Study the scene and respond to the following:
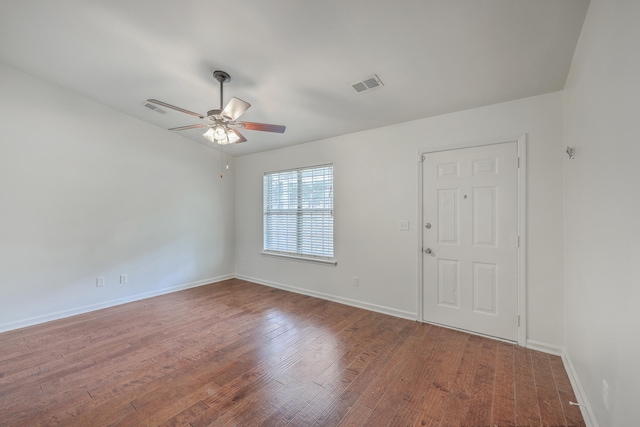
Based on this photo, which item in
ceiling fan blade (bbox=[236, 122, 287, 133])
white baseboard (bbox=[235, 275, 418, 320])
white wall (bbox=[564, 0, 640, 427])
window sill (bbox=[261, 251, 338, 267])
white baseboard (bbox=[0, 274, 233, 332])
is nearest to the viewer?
white wall (bbox=[564, 0, 640, 427])

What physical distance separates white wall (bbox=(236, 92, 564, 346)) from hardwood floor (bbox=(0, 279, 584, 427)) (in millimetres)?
493

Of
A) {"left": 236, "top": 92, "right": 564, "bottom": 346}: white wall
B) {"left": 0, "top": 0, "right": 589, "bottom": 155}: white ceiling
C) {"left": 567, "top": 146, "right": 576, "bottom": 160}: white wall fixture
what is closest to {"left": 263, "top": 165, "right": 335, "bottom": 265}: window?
{"left": 236, "top": 92, "right": 564, "bottom": 346}: white wall

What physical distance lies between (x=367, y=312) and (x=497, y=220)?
6.37ft

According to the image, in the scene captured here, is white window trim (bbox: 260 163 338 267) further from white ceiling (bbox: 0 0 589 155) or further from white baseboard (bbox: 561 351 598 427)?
white baseboard (bbox: 561 351 598 427)

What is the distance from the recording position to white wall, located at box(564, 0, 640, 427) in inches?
43.5

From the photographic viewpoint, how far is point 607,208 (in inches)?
54.7

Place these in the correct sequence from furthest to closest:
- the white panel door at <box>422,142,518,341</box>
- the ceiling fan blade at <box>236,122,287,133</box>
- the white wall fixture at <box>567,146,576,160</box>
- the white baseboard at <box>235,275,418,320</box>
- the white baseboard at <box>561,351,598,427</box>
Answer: the white baseboard at <box>235,275,418,320</box>
the white panel door at <box>422,142,518,341</box>
the ceiling fan blade at <box>236,122,287,133</box>
the white wall fixture at <box>567,146,576,160</box>
the white baseboard at <box>561,351,598,427</box>

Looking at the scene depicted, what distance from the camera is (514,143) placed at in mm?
2650

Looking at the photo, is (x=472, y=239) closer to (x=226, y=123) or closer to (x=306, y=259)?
(x=306, y=259)

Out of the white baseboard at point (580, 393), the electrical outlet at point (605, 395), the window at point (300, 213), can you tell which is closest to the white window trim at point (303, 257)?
the window at point (300, 213)

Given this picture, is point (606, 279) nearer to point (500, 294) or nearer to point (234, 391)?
point (500, 294)

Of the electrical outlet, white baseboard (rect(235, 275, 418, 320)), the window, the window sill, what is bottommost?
white baseboard (rect(235, 275, 418, 320))

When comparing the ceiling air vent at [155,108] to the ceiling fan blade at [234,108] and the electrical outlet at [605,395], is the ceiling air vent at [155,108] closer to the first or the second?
the ceiling fan blade at [234,108]

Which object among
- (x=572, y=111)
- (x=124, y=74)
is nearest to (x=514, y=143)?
(x=572, y=111)
